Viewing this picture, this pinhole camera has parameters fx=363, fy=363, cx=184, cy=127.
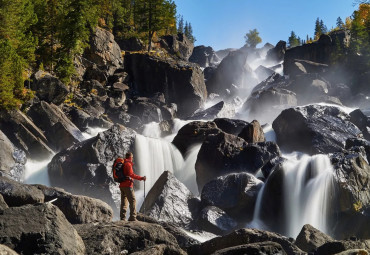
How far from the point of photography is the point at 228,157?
2234cm

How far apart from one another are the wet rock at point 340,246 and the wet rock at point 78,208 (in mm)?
6693

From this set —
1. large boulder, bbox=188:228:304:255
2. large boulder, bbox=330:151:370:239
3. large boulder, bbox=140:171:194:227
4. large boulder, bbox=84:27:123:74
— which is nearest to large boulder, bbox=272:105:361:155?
large boulder, bbox=330:151:370:239

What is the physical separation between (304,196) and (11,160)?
17222mm

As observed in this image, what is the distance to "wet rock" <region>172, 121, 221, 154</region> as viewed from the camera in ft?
85.4

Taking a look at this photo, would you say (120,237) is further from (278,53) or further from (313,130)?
(278,53)

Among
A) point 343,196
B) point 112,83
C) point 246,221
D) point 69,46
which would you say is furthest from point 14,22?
point 343,196

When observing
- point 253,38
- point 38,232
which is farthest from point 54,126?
point 253,38

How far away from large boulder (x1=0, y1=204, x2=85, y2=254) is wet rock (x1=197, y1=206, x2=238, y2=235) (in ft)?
30.5

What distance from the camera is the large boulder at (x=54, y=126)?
2644 cm

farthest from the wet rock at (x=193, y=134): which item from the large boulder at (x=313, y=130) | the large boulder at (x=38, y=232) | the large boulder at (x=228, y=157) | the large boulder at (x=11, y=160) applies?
the large boulder at (x=38, y=232)

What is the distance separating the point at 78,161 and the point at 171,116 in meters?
19.4

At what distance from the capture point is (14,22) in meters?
30.0

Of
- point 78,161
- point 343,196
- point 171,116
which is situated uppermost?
point 171,116

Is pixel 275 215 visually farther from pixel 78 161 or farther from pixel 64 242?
pixel 64 242
